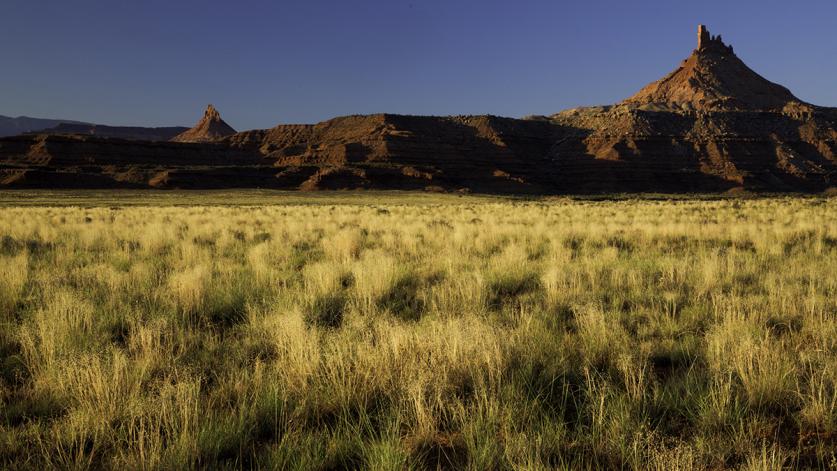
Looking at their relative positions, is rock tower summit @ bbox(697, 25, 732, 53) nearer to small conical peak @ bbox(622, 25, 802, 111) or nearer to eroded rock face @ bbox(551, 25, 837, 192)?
small conical peak @ bbox(622, 25, 802, 111)

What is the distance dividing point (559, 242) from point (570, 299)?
569 cm

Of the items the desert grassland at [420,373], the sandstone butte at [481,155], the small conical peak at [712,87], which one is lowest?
the desert grassland at [420,373]

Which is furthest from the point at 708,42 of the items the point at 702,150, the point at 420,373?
the point at 420,373

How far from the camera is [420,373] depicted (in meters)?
2.98

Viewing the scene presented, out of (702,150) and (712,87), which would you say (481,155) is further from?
(712,87)

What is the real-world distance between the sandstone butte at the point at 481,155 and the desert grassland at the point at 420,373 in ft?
265

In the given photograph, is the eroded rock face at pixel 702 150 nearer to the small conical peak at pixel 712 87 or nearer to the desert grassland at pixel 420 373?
the small conical peak at pixel 712 87

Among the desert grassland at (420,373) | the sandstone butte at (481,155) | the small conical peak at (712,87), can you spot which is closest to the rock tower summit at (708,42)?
the small conical peak at (712,87)

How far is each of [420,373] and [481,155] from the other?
351 ft

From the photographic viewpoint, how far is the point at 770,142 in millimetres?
102750

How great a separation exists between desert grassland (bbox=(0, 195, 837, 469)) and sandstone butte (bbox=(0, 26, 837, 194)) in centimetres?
8065

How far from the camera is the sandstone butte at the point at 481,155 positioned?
86438mm

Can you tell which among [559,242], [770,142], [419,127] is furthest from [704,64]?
[559,242]

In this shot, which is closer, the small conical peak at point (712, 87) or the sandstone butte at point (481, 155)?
the sandstone butte at point (481, 155)
